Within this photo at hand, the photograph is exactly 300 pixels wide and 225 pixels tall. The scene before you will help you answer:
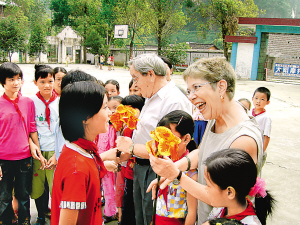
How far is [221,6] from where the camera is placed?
22.1 metres

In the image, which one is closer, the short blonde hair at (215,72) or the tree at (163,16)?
the short blonde hair at (215,72)

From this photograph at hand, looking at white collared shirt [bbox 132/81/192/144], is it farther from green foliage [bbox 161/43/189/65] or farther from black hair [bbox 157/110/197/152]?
green foliage [bbox 161/43/189/65]

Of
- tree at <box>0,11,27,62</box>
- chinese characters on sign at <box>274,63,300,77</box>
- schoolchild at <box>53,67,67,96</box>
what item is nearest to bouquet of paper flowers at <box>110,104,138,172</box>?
schoolchild at <box>53,67,67,96</box>

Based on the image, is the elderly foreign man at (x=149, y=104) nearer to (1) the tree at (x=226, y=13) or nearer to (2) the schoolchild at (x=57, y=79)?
(2) the schoolchild at (x=57, y=79)

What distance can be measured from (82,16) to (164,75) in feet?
119

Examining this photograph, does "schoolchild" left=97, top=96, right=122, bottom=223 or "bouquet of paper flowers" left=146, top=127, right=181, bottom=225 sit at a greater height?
"bouquet of paper flowers" left=146, top=127, right=181, bottom=225

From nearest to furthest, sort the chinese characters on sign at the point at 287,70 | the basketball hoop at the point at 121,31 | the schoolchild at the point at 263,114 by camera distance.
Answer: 1. the schoolchild at the point at 263,114
2. the chinese characters on sign at the point at 287,70
3. the basketball hoop at the point at 121,31

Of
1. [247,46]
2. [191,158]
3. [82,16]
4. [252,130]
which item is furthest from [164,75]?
[82,16]

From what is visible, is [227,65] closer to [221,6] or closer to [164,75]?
[164,75]

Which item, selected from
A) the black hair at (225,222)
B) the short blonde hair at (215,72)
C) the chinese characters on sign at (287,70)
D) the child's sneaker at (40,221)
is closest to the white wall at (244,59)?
the chinese characters on sign at (287,70)

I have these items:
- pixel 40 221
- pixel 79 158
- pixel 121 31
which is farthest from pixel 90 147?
pixel 121 31

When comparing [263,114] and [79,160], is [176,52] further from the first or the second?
[79,160]

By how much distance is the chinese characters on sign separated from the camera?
21266 millimetres

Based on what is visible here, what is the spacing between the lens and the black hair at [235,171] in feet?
4.05
